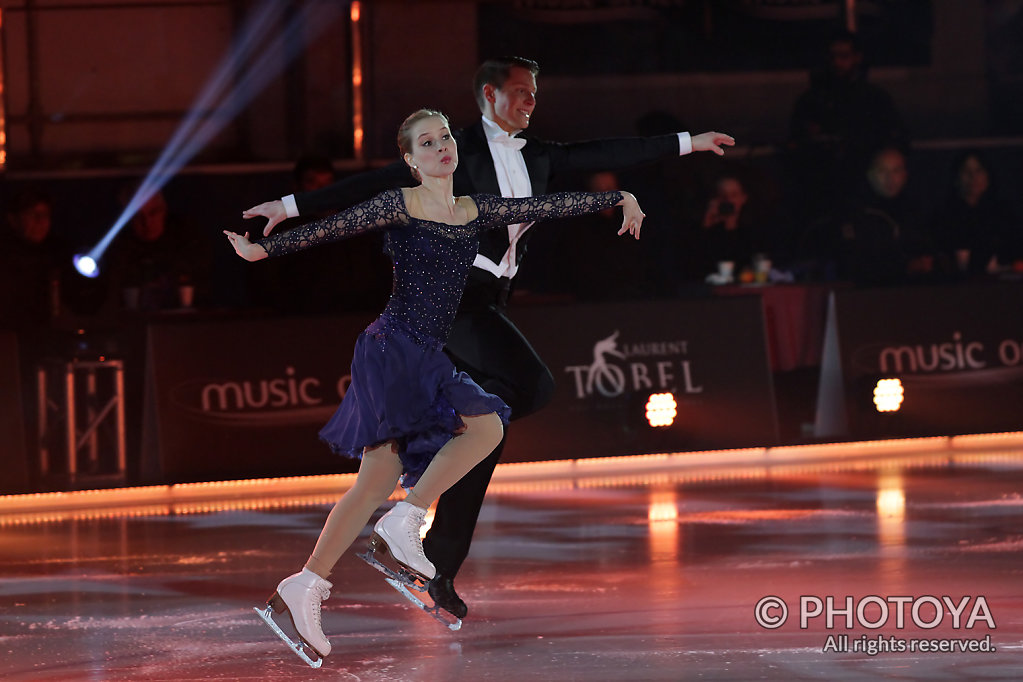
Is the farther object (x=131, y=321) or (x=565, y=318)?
(x=565, y=318)

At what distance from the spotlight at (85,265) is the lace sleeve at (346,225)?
199 inches

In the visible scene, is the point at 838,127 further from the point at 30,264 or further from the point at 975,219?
the point at 30,264

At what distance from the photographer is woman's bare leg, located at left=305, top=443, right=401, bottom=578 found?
4.83m

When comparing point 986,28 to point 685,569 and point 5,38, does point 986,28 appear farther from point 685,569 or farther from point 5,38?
point 685,569

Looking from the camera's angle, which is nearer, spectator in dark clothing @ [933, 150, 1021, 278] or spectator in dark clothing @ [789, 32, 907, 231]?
spectator in dark clothing @ [933, 150, 1021, 278]

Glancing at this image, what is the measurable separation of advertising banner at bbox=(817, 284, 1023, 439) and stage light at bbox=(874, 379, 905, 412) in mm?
16

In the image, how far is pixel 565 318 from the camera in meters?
9.63

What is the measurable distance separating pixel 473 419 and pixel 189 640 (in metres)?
1.33

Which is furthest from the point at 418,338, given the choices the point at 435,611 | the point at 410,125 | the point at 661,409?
the point at 661,409

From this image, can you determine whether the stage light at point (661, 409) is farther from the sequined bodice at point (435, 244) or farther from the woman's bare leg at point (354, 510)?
the woman's bare leg at point (354, 510)

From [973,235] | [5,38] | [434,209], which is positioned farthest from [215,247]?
[434,209]

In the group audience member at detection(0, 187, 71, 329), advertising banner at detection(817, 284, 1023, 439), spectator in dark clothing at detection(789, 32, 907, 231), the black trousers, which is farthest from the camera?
spectator in dark clothing at detection(789, 32, 907, 231)

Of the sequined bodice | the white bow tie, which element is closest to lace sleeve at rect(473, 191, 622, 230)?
the sequined bodice

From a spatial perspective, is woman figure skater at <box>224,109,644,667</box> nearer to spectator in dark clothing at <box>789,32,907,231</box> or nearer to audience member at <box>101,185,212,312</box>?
audience member at <box>101,185,212,312</box>
